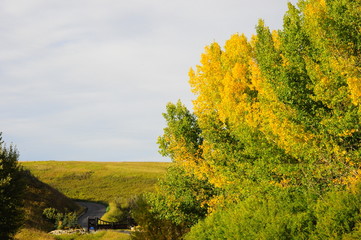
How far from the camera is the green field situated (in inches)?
2941

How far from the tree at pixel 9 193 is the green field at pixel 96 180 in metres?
43.0

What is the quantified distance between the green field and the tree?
43000 mm

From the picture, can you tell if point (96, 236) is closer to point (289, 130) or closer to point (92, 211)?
point (92, 211)

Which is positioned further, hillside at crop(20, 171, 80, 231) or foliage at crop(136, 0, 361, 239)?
hillside at crop(20, 171, 80, 231)

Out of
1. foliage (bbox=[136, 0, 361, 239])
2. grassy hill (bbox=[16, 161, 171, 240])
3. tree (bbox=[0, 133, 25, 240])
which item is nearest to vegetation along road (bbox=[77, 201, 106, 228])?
grassy hill (bbox=[16, 161, 171, 240])

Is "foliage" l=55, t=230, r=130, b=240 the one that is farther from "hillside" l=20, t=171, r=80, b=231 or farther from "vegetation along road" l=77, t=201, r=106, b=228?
"vegetation along road" l=77, t=201, r=106, b=228

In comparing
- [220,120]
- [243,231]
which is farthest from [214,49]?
[243,231]

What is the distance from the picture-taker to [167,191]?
24.0 meters

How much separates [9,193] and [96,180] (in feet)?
212

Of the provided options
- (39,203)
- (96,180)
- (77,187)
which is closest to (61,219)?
(39,203)

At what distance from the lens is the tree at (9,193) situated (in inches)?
949

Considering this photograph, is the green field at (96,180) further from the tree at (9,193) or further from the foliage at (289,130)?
the foliage at (289,130)

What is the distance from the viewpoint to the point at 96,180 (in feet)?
290

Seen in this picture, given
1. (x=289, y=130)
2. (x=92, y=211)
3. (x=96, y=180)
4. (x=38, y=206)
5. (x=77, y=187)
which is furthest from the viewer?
(x=96, y=180)
